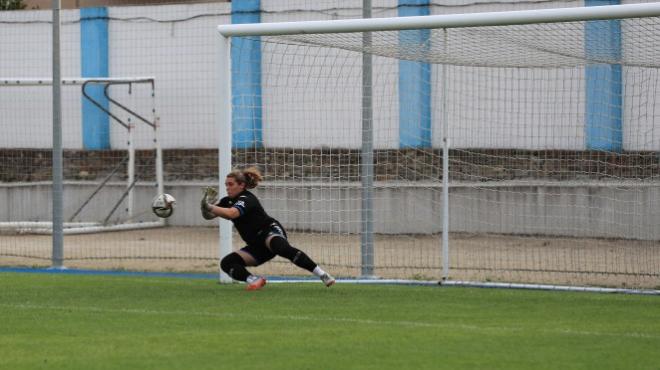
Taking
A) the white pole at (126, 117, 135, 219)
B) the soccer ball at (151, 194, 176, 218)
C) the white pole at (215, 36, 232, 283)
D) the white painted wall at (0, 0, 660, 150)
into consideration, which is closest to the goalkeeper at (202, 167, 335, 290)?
the soccer ball at (151, 194, 176, 218)

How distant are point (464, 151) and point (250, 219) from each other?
6.91m

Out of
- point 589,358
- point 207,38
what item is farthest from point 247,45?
point 589,358

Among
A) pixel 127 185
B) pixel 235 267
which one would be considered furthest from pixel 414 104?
pixel 235 267

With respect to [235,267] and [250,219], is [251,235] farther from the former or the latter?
[235,267]

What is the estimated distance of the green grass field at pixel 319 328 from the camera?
9375 millimetres

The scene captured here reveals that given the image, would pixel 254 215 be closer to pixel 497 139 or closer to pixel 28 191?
pixel 497 139

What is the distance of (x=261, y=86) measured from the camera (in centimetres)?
2192

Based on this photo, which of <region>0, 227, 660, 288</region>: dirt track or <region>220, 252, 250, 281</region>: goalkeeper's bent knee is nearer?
<region>220, 252, 250, 281</region>: goalkeeper's bent knee

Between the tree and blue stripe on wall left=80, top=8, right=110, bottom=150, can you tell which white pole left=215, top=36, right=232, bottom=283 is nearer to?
blue stripe on wall left=80, top=8, right=110, bottom=150

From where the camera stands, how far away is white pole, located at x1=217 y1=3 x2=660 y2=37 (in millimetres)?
12820

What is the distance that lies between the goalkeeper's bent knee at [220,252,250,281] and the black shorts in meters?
0.15

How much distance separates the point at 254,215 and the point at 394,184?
5.94 metres

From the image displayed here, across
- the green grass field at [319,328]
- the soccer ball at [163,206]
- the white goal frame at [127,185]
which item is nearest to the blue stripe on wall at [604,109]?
the green grass field at [319,328]

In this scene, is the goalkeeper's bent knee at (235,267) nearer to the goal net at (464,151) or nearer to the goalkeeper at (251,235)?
the goalkeeper at (251,235)
